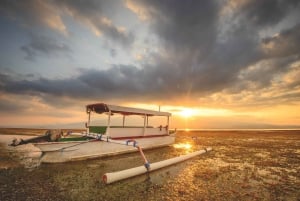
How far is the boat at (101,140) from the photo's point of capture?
39.2 feet

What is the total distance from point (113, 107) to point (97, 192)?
796 centimetres

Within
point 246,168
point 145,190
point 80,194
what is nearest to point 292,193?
point 246,168

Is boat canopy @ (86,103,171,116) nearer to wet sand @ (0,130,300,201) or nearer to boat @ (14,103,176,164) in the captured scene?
boat @ (14,103,176,164)

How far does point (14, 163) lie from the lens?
12.1 m

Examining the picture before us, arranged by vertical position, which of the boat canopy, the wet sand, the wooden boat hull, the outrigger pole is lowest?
the wet sand

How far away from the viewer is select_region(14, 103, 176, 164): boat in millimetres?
11936

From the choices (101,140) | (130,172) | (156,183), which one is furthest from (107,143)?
(156,183)

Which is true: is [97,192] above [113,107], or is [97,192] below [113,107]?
below

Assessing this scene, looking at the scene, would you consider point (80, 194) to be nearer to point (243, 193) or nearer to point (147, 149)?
point (243, 193)

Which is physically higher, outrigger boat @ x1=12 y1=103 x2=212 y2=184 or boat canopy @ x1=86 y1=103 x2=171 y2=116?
boat canopy @ x1=86 y1=103 x2=171 y2=116

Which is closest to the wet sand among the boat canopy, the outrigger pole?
the outrigger pole

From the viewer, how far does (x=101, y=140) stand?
45.3 ft

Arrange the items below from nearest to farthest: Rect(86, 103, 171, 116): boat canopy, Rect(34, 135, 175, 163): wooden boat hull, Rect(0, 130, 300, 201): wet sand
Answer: Rect(0, 130, 300, 201): wet sand
Rect(34, 135, 175, 163): wooden boat hull
Rect(86, 103, 171, 116): boat canopy

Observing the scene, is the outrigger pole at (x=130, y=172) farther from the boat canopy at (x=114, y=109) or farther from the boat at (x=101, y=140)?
the boat canopy at (x=114, y=109)
